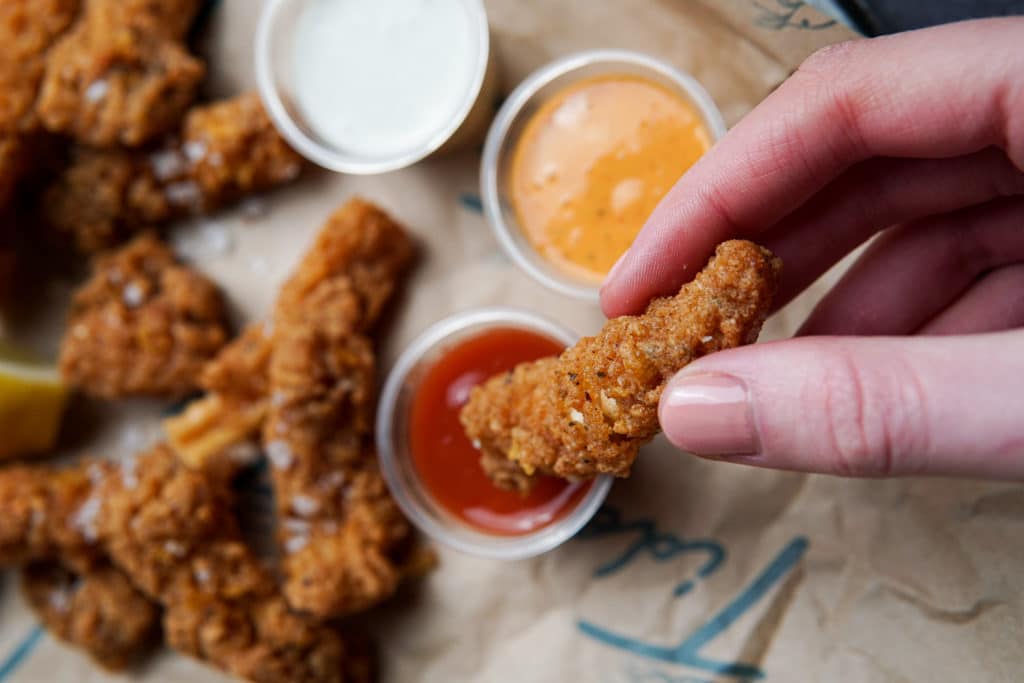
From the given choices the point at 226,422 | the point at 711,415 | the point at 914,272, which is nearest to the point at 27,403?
the point at 226,422

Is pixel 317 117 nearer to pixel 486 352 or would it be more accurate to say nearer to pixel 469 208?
pixel 469 208

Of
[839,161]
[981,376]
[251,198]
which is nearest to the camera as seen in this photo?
[981,376]

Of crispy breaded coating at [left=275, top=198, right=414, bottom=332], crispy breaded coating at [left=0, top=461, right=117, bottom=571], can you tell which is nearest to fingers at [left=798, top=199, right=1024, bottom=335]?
crispy breaded coating at [left=275, top=198, right=414, bottom=332]

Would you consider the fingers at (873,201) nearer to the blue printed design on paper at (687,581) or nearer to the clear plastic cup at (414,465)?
the clear plastic cup at (414,465)

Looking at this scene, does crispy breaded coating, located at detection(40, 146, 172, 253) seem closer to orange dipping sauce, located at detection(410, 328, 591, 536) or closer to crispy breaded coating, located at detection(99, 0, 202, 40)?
crispy breaded coating, located at detection(99, 0, 202, 40)

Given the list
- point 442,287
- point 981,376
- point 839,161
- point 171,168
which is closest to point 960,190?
point 839,161

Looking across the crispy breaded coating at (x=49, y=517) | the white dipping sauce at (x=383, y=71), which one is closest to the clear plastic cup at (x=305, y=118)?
the white dipping sauce at (x=383, y=71)
